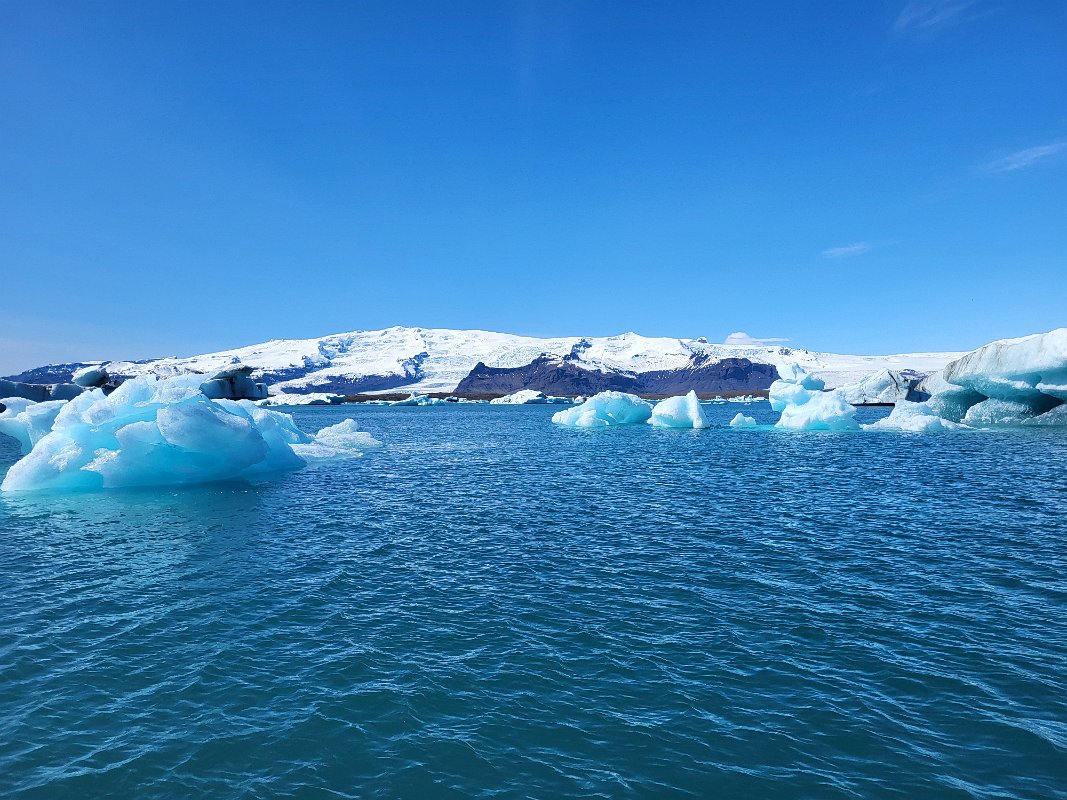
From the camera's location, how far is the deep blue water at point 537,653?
22.2 feet

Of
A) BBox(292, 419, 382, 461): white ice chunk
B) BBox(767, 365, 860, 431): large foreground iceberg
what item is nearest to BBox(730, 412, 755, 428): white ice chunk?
BBox(767, 365, 860, 431): large foreground iceberg

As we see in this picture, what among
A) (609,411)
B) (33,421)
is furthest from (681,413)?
(33,421)

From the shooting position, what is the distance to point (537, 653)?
9.64m

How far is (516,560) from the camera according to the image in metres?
15.1

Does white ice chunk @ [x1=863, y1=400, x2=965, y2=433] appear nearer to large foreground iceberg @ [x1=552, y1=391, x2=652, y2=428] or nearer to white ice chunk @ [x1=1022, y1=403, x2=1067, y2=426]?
white ice chunk @ [x1=1022, y1=403, x2=1067, y2=426]

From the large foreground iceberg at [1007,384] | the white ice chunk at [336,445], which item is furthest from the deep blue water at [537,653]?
the large foreground iceberg at [1007,384]

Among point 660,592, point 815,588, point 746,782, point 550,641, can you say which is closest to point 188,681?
point 550,641

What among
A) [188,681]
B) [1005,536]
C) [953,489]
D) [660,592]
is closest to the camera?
[188,681]

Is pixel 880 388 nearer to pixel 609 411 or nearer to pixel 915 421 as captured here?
pixel 915 421

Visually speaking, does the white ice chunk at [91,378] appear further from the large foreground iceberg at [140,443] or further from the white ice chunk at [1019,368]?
the white ice chunk at [1019,368]

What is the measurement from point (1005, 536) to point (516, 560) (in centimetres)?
1368

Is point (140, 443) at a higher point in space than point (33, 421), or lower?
lower

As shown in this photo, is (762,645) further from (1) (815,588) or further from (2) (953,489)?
(2) (953,489)

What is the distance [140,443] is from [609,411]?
5166 centimetres
